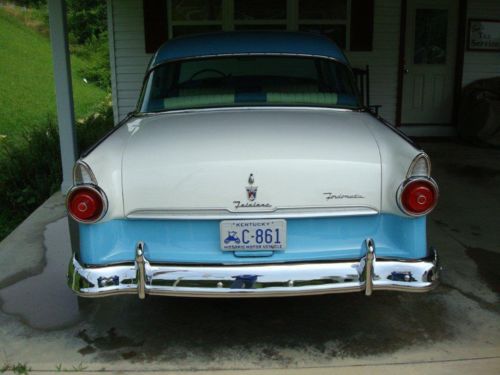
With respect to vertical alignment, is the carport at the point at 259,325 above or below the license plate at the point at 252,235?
below

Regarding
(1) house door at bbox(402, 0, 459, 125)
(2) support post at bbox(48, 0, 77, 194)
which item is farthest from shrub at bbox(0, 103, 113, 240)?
(1) house door at bbox(402, 0, 459, 125)

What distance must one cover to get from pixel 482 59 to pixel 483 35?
382 millimetres

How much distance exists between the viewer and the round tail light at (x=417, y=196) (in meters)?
2.84

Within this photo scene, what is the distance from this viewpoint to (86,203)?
2836 millimetres

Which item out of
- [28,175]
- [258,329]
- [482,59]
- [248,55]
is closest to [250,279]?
[258,329]

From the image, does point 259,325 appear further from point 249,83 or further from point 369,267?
point 249,83

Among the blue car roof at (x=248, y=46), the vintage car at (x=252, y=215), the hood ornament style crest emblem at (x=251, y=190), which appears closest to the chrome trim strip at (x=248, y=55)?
the blue car roof at (x=248, y=46)

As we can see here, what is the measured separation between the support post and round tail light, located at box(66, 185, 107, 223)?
345 cm

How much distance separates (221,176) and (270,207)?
11.1 inches

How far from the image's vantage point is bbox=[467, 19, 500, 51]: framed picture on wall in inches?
366

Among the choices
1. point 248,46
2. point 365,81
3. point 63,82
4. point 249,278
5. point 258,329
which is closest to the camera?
point 249,278

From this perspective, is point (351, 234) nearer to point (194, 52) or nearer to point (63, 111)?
point (194, 52)

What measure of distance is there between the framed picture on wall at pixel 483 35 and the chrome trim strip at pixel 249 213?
7549mm

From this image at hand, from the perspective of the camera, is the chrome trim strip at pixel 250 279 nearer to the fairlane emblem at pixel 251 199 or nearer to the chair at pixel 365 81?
the fairlane emblem at pixel 251 199
